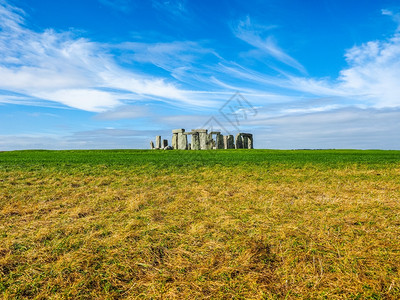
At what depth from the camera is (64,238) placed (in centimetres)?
367

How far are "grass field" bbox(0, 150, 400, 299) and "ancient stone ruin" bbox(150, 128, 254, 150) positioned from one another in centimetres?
2918

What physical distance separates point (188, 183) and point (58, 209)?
328 centimetres

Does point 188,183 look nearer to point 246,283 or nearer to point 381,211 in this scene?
point 381,211

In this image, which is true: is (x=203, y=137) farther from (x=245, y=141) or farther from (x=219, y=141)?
(x=245, y=141)

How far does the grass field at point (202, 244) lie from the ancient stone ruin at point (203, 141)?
29.2 metres

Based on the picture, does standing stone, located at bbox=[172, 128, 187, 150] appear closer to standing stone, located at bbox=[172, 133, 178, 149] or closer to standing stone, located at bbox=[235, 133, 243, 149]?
standing stone, located at bbox=[172, 133, 178, 149]

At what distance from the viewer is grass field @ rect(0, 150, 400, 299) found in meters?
2.53

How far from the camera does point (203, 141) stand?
35.4 m

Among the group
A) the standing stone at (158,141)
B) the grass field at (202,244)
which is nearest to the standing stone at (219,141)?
the standing stone at (158,141)

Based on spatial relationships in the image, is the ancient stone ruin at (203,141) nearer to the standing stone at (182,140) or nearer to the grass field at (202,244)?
the standing stone at (182,140)

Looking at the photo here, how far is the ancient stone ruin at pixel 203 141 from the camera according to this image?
3544 cm

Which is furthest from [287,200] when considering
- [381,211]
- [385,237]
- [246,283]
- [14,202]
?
[14,202]

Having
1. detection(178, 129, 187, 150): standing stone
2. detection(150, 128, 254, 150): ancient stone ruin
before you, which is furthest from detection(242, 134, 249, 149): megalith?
detection(178, 129, 187, 150): standing stone

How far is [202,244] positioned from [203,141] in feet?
106
